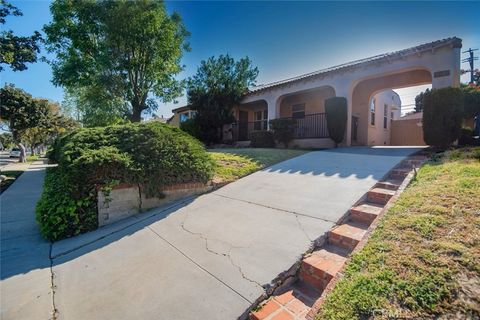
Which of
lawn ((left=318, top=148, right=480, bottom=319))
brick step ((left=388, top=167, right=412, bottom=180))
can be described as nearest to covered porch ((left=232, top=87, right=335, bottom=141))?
brick step ((left=388, top=167, right=412, bottom=180))

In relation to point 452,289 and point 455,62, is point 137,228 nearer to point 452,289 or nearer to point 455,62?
point 452,289

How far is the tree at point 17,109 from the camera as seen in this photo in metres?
21.7

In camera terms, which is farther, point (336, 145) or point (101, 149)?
point (336, 145)

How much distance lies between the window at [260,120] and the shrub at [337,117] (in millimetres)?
6050

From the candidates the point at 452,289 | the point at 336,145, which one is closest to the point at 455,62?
the point at 336,145

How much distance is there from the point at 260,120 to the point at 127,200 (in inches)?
523

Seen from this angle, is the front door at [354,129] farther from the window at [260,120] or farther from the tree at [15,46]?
the tree at [15,46]

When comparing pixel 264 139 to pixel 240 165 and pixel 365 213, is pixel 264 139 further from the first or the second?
pixel 365 213

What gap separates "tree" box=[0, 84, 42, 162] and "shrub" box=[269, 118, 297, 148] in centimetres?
2474

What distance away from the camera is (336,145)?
1128cm

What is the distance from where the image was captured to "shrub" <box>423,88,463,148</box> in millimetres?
7043

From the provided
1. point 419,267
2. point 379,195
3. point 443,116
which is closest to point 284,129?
point 443,116

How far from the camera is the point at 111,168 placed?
4.91m

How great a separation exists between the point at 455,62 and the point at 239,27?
797 cm
